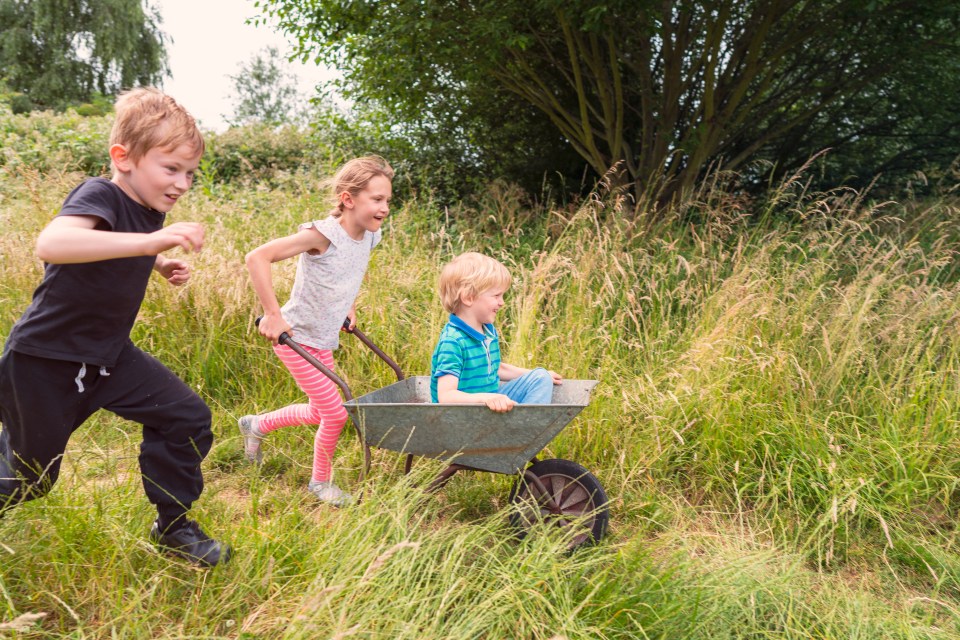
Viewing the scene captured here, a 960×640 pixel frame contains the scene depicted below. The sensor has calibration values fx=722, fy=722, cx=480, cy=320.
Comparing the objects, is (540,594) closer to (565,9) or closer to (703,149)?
(565,9)

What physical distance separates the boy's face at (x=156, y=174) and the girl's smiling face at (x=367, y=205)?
31.7 inches

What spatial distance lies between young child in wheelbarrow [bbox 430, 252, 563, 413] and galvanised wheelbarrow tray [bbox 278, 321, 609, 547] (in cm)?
16

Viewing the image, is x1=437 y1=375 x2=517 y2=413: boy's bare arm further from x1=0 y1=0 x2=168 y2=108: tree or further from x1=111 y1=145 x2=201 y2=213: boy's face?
x1=0 y1=0 x2=168 y2=108: tree

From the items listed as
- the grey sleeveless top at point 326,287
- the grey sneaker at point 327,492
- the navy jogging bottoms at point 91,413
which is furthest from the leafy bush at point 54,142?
the navy jogging bottoms at point 91,413

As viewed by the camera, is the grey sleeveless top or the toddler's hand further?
the grey sleeveless top

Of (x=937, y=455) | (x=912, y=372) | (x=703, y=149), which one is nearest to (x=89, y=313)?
(x=937, y=455)

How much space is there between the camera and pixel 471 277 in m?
2.66

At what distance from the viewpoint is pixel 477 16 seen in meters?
6.34

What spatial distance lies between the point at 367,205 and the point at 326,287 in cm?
38

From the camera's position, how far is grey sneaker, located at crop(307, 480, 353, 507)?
2.86 m

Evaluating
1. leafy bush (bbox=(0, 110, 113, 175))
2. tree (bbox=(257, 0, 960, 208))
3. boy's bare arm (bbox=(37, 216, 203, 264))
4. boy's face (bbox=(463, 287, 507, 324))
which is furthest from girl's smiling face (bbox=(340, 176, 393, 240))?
leafy bush (bbox=(0, 110, 113, 175))

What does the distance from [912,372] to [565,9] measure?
148 inches

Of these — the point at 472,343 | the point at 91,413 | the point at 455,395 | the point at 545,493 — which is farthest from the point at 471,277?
the point at 91,413

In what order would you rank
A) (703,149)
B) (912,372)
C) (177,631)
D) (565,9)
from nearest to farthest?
1. (177,631)
2. (912,372)
3. (565,9)
4. (703,149)
